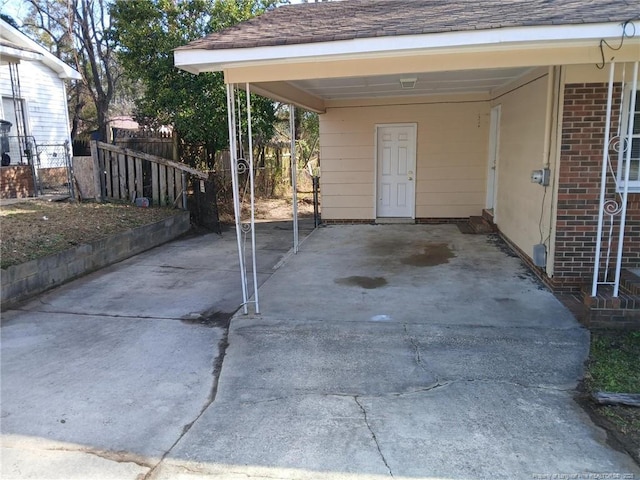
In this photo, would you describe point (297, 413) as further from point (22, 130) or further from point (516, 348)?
point (22, 130)

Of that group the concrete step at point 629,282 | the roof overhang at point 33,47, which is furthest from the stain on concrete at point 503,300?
the roof overhang at point 33,47

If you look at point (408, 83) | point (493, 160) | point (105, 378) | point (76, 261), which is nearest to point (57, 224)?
point (76, 261)

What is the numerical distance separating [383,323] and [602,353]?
1.98m

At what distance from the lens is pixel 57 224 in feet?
25.5

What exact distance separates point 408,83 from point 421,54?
3774 mm

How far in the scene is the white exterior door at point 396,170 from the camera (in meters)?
11.0

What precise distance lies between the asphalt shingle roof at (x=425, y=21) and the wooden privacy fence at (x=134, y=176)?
555cm

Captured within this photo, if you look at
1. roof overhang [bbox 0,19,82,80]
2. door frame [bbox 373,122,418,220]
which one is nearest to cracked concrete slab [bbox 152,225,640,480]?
door frame [bbox 373,122,418,220]

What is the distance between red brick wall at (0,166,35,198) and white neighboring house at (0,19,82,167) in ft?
3.84

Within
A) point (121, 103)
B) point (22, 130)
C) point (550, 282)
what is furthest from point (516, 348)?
point (121, 103)

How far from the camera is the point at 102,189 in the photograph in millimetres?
10648

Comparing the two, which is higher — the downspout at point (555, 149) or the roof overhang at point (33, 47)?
the roof overhang at point (33, 47)

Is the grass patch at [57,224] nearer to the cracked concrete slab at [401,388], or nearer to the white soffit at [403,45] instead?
the cracked concrete slab at [401,388]

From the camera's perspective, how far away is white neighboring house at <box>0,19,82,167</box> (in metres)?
12.2
